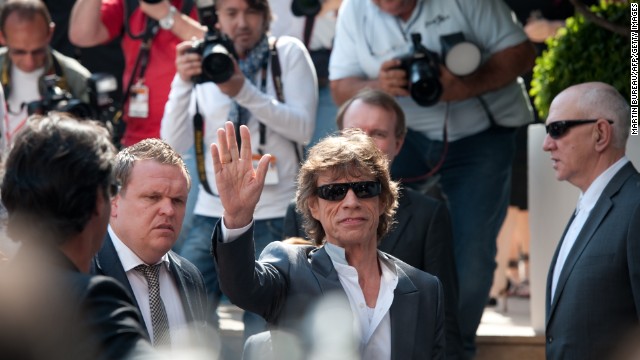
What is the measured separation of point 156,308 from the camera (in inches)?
170

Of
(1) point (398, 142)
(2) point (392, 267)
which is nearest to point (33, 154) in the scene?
(2) point (392, 267)

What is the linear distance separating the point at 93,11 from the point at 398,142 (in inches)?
95.0

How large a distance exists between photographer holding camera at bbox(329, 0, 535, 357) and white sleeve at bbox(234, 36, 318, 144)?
25 centimetres

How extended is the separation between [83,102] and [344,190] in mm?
3022

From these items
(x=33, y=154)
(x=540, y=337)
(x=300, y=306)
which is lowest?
(x=540, y=337)

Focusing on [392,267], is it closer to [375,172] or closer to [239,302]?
[375,172]

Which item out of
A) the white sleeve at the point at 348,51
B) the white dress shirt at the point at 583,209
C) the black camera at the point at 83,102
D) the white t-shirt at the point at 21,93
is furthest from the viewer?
the white t-shirt at the point at 21,93

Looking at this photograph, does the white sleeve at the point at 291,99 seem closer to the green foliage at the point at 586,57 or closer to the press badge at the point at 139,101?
the press badge at the point at 139,101

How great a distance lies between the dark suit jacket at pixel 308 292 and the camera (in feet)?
12.9

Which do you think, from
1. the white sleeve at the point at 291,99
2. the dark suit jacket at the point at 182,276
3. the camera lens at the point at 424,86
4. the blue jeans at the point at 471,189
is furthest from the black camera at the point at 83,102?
the dark suit jacket at the point at 182,276

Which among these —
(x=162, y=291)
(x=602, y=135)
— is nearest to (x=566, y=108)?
(x=602, y=135)

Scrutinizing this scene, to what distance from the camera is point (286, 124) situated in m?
6.46

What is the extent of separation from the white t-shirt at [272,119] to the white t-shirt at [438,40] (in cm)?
33

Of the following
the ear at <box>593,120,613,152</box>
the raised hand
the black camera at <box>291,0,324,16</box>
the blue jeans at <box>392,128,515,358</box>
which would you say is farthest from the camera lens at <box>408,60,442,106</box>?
the raised hand
